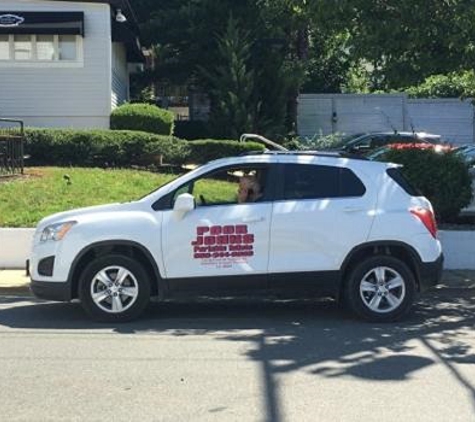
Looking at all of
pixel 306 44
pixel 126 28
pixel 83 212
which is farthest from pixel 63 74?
pixel 83 212

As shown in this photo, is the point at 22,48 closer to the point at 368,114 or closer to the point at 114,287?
the point at 114,287

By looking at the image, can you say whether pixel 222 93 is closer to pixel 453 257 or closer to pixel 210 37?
pixel 210 37

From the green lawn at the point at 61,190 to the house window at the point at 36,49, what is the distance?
602cm

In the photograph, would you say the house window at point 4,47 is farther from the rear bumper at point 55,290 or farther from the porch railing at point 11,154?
the rear bumper at point 55,290

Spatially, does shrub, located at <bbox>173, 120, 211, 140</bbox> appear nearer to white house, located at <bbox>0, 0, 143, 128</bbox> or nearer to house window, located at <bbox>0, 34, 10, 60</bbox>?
white house, located at <bbox>0, 0, 143, 128</bbox>

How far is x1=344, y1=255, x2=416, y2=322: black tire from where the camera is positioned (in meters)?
8.57

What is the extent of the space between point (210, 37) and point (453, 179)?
60.1 feet

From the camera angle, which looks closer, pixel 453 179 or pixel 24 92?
pixel 453 179

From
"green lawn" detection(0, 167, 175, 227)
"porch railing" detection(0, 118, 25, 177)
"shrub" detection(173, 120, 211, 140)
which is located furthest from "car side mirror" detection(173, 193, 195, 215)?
"shrub" detection(173, 120, 211, 140)

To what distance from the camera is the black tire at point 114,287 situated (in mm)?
8406

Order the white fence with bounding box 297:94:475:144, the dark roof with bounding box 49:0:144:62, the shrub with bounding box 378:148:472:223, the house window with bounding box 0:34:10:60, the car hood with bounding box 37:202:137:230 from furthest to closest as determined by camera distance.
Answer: the white fence with bounding box 297:94:475:144, the dark roof with bounding box 49:0:144:62, the house window with bounding box 0:34:10:60, the shrub with bounding box 378:148:472:223, the car hood with bounding box 37:202:137:230

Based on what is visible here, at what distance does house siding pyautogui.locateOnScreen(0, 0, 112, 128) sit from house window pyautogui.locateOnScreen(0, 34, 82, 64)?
0.22 m

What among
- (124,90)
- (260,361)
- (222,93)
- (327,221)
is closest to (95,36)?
(222,93)

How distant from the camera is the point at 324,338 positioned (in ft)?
25.7
